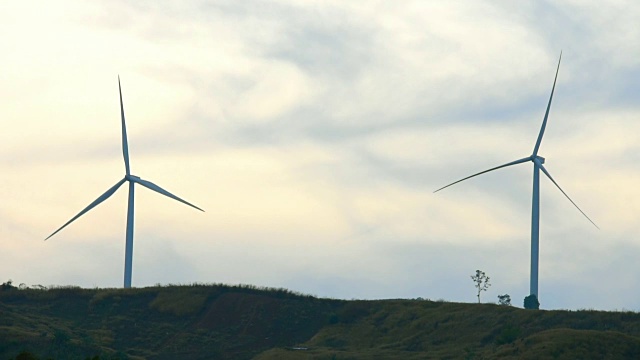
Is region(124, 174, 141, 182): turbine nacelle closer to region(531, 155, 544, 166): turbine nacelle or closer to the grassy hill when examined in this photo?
the grassy hill

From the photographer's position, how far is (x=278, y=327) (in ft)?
421

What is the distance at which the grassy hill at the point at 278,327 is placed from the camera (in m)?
105

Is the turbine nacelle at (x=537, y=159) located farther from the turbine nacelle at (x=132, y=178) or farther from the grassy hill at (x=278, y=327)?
the turbine nacelle at (x=132, y=178)

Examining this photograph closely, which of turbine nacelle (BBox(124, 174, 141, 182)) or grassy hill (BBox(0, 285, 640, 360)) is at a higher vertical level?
turbine nacelle (BBox(124, 174, 141, 182))

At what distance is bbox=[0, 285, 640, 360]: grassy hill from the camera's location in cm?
10512

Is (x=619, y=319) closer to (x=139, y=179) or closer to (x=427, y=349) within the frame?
(x=427, y=349)

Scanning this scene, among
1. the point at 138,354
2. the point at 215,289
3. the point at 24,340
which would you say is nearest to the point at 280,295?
the point at 215,289

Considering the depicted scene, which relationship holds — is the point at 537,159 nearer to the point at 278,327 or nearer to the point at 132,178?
the point at 278,327

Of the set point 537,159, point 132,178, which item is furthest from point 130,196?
point 537,159

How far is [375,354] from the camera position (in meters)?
110

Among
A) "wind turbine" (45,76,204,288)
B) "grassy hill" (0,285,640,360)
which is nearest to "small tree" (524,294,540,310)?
"grassy hill" (0,285,640,360)

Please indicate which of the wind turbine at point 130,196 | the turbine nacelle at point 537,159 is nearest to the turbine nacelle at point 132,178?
the wind turbine at point 130,196

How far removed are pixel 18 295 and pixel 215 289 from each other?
24.0m

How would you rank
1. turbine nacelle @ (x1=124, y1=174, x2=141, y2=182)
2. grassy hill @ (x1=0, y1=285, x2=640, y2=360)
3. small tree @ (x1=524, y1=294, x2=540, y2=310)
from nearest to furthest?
1. grassy hill @ (x1=0, y1=285, x2=640, y2=360)
2. small tree @ (x1=524, y1=294, x2=540, y2=310)
3. turbine nacelle @ (x1=124, y1=174, x2=141, y2=182)
